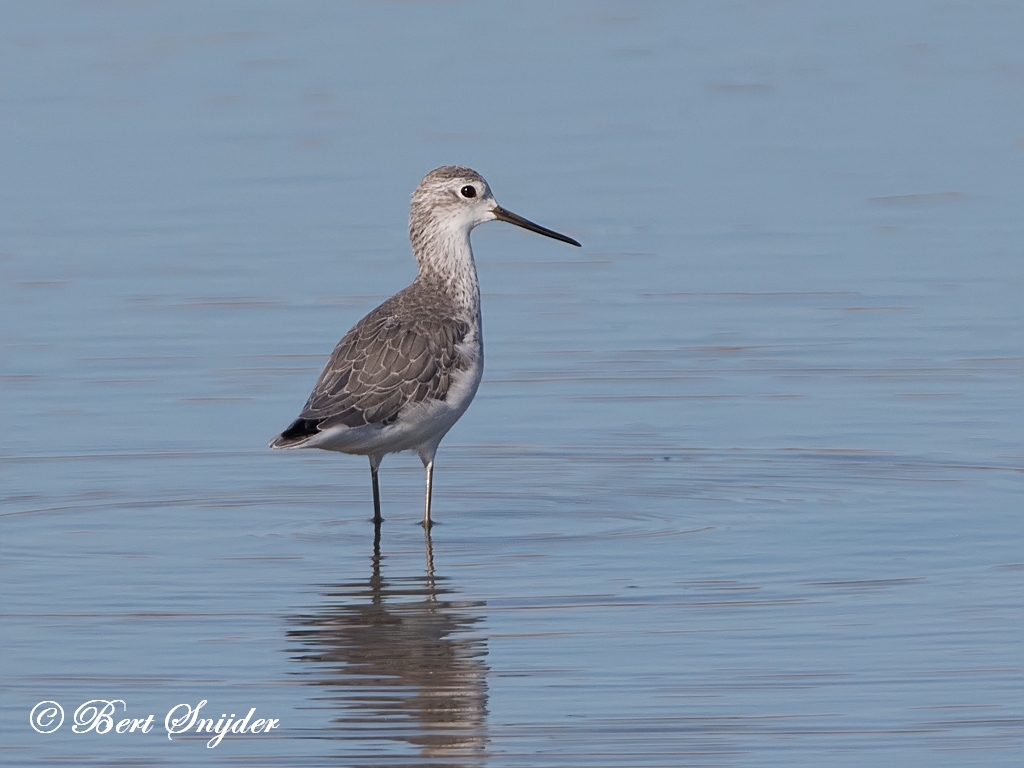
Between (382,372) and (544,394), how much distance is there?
88.7 inches

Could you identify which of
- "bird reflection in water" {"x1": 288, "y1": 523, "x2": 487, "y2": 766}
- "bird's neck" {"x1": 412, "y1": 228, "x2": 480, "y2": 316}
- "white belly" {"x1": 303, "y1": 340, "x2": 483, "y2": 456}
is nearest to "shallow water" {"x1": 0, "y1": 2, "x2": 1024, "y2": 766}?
"bird reflection in water" {"x1": 288, "y1": 523, "x2": 487, "y2": 766}

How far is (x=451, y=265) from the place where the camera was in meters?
10.8

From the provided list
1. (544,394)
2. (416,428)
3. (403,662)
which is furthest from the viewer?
(544,394)

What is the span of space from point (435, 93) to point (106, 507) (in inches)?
354

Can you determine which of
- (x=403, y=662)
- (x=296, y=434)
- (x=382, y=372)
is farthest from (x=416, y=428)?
(x=403, y=662)

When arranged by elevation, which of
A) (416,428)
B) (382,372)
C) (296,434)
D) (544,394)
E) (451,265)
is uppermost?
(451,265)

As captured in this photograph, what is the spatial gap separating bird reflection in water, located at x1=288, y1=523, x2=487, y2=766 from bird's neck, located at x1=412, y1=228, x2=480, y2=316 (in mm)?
1666

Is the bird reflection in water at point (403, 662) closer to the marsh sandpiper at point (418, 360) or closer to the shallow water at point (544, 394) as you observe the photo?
the shallow water at point (544, 394)

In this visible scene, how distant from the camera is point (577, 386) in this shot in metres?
12.2

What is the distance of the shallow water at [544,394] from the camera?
7.68 metres

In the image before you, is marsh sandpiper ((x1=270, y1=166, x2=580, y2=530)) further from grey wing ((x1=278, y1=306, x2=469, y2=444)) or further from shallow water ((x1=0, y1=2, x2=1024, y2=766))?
shallow water ((x1=0, y1=2, x2=1024, y2=766))

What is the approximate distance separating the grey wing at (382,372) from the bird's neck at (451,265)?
0.31 m

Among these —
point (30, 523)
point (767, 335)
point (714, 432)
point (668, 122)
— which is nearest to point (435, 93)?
point (668, 122)

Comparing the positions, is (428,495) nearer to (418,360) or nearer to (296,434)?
(418,360)
